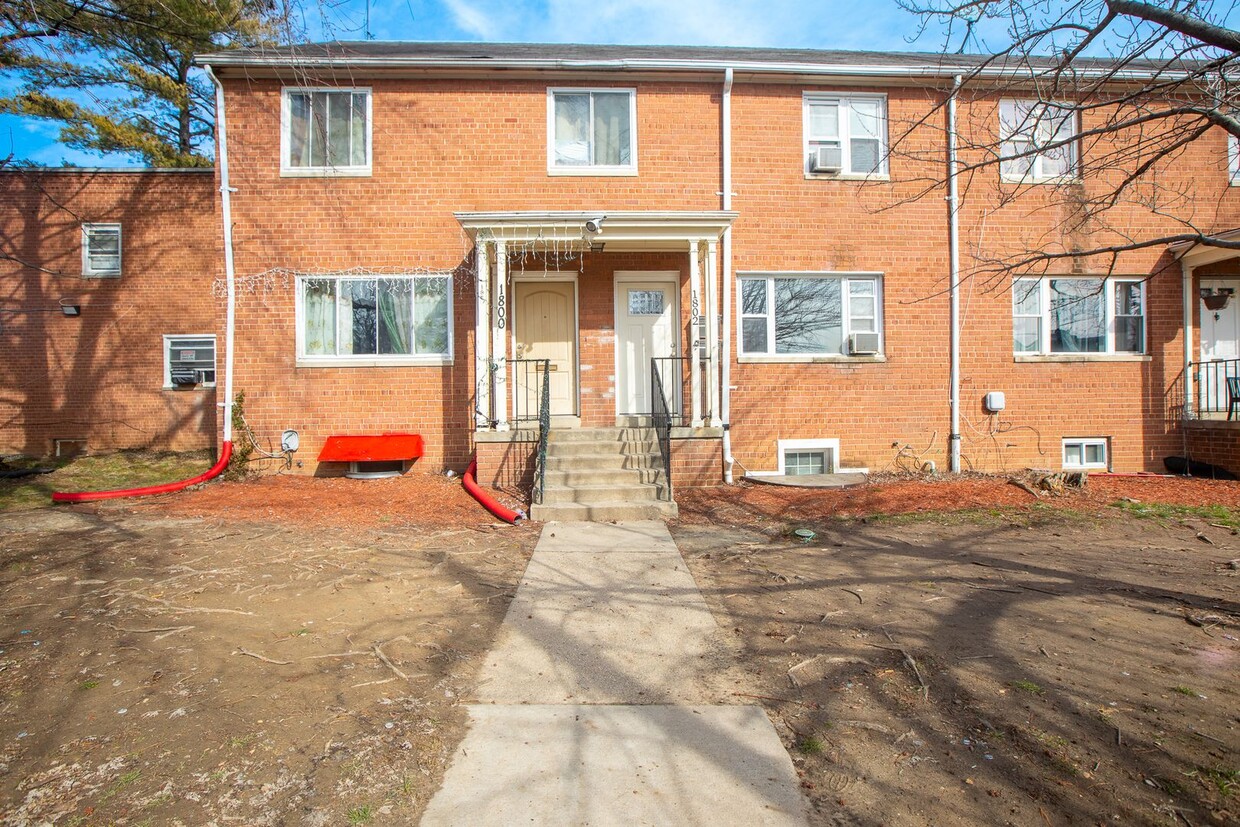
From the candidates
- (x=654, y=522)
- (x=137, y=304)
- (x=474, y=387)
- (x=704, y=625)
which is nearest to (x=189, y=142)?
(x=137, y=304)

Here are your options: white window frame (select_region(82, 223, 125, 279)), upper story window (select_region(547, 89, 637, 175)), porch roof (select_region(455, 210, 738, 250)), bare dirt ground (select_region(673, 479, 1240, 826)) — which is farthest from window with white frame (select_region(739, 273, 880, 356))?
white window frame (select_region(82, 223, 125, 279))

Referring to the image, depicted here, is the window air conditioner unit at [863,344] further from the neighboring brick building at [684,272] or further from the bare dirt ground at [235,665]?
the bare dirt ground at [235,665]

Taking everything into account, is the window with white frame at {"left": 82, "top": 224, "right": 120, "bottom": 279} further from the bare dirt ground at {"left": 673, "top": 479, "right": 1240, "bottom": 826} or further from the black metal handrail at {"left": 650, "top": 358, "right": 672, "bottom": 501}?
the bare dirt ground at {"left": 673, "top": 479, "right": 1240, "bottom": 826}

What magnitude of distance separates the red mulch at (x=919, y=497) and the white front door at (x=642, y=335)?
2.08 meters

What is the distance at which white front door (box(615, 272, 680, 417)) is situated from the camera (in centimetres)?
1046

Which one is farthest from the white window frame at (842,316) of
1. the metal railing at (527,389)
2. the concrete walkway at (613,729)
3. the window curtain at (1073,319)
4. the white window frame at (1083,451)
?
the concrete walkway at (613,729)

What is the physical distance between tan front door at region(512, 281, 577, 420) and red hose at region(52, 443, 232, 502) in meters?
4.48

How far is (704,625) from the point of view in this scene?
448cm

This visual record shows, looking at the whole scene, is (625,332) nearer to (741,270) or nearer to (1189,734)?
(741,270)

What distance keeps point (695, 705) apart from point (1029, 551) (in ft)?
14.6

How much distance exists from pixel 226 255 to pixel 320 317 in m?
1.63

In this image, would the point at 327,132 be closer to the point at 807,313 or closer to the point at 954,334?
the point at 807,313

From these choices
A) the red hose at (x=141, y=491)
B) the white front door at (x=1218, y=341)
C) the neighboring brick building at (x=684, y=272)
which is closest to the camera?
the red hose at (x=141, y=491)

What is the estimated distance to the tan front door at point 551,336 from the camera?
10469mm
